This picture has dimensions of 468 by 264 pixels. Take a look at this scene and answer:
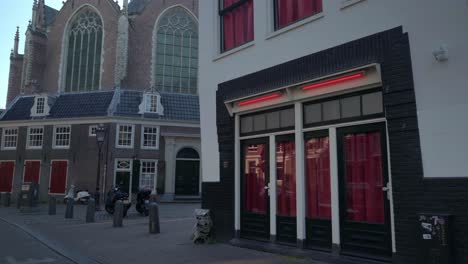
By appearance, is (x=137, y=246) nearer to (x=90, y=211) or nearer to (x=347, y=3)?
(x=347, y=3)

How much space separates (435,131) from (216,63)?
5841mm

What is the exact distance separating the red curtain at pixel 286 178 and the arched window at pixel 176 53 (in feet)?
97.6

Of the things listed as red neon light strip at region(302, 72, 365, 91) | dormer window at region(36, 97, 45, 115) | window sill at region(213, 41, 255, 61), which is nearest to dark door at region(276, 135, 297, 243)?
red neon light strip at region(302, 72, 365, 91)

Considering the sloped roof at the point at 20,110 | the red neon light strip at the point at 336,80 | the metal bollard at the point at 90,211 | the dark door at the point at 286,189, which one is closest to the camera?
the red neon light strip at the point at 336,80

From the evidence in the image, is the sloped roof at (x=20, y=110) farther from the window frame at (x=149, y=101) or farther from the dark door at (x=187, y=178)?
the dark door at (x=187, y=178)

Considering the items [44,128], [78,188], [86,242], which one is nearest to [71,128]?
[44,128]

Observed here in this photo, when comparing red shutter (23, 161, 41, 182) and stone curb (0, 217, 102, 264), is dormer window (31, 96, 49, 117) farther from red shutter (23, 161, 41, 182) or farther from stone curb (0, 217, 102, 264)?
stone curb (0, 217, 102, 264)

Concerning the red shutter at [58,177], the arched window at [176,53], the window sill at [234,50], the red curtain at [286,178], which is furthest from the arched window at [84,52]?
the red curtain at [286,178]

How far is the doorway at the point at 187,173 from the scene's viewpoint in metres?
29.1

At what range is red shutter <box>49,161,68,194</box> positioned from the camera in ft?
92.9

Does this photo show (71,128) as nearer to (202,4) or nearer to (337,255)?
(202,4)

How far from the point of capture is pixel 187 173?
96.6 feet

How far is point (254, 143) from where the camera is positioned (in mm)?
9281

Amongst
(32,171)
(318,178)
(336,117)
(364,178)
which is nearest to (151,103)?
(32,171)
